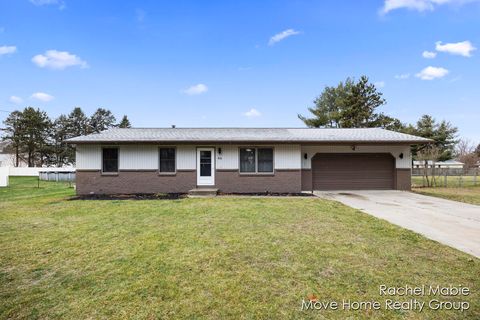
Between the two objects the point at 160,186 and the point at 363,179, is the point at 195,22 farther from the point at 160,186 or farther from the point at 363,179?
the point at 363,179

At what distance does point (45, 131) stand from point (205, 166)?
121 feet

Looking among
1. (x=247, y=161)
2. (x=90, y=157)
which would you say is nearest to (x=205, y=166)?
(x=247, y=161)

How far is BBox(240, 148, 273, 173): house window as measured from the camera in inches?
481

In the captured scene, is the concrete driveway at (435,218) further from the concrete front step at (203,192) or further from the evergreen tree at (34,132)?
the evergreen tree at (34,132)

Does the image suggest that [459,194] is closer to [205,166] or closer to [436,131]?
[205,166]

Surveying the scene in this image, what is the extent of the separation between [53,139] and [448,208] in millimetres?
46803

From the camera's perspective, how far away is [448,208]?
8.01 metres

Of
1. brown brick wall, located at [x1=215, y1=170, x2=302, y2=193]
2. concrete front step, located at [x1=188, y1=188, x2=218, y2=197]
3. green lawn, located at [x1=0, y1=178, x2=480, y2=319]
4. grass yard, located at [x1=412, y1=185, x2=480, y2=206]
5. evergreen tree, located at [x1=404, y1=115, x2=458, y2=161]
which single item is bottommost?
green lawn, located at [x1=0, y1=178, x2=480, y2=319]

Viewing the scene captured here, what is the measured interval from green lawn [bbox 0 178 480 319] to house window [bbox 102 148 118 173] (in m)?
5.80

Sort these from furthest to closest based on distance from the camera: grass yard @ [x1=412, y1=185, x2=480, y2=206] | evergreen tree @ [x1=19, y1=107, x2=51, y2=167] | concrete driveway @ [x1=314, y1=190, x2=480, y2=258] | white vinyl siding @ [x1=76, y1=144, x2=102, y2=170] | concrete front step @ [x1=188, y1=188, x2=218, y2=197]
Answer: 1. evergreen tree @ [x1=19, y1=107, x2=51, y2=167]
2. white vinyl siding @ [x1=76, y1=144, x2=102, y2=170]
3. concrete front step @ [x1=188, y1=188, x2=218, y2=197]
4. grass yard @ [x1=412, y1=185, x2=480, y2=206]
5. concrete driveway @ [x1=314, y1=190, x2=480, y2=258]

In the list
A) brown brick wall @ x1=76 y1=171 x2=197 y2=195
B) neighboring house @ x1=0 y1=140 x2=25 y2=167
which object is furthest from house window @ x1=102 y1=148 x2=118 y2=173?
neighboring house @ x1=0 y1=140 x2=25 y2=167

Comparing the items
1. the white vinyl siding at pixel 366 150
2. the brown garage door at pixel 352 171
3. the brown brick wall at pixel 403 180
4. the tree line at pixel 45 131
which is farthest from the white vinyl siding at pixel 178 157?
the tree line at pixel 45 131

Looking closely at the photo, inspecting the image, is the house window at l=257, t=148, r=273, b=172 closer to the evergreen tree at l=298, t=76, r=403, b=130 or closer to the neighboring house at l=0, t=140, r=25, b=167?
the evergreen tree at l=298, t=76, r=403, b=130

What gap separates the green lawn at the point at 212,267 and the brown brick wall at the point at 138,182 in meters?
5.57
